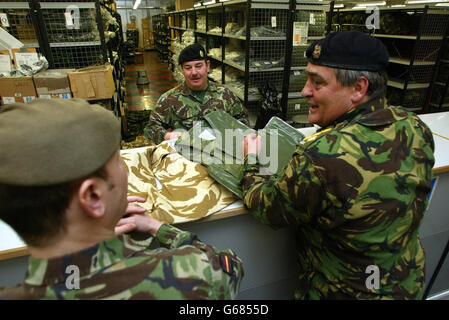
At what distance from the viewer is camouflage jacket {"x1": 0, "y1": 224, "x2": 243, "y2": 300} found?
→ 0.58 meters

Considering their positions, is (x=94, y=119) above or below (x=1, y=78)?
above

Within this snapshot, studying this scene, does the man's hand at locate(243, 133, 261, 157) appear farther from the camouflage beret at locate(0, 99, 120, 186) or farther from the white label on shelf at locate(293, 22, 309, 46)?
the white label on shelf at locate(293, 22, 309, 46)

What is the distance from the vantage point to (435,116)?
7.64ft

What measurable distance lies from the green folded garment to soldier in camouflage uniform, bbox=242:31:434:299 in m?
0.21

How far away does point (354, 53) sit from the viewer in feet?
3.35

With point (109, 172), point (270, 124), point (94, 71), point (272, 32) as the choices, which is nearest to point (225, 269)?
point (109, 172)

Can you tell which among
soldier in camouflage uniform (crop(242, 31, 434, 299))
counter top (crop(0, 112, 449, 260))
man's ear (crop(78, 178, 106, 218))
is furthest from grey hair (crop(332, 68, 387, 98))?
man's ear (crop(78, 178, 106, 218))

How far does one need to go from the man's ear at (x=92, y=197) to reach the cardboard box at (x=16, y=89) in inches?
110

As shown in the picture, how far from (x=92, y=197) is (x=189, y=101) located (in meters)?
2.18

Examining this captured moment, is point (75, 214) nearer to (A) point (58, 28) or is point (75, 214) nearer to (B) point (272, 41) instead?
(A) point (58, 28)
